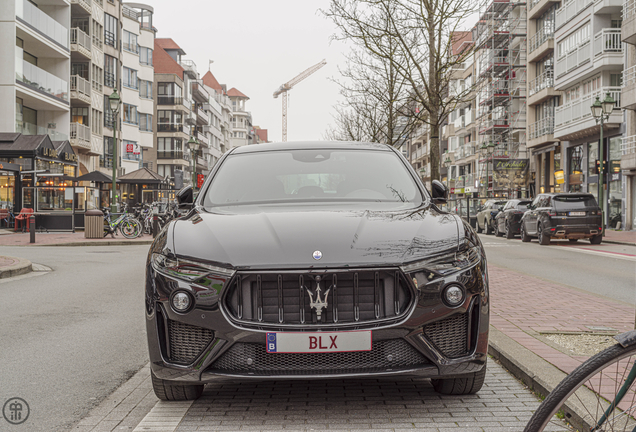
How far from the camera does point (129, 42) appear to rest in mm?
58188

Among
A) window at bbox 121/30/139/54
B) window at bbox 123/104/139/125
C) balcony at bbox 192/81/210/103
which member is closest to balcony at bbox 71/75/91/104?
window at bbox 123/104/139/125

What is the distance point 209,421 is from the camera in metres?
3.64

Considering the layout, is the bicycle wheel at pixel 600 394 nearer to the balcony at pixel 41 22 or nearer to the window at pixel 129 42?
the balcony at pixel 41 22

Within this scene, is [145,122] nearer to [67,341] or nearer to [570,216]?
[570,216]

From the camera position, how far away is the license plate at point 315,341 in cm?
340

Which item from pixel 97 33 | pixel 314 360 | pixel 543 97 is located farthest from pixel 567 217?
pixel 97 33

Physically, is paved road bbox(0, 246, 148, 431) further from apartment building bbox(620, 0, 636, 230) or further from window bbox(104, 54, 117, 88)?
window bbox(104, 54, 117, 88)

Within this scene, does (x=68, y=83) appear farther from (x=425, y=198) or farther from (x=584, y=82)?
(x=425, y=198)

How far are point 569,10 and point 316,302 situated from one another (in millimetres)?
40385

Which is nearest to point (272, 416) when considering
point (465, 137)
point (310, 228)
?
point (310, 228)

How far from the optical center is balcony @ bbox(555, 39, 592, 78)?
3703 centimetres

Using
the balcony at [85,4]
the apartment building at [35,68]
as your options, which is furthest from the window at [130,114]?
the apartment building at [35,68]

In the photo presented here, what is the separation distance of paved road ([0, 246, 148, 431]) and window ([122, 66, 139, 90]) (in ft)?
157

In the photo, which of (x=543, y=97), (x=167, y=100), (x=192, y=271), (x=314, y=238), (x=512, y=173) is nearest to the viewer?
(x=192, y=271)
